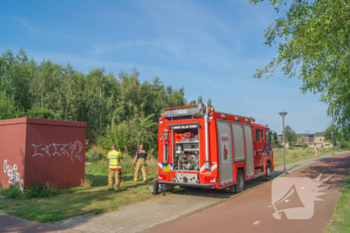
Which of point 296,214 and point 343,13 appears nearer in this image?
point 296,214

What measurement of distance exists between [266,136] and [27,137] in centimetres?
1074

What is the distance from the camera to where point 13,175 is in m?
8.81

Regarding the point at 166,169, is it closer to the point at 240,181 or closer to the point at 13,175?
the point at 240,181

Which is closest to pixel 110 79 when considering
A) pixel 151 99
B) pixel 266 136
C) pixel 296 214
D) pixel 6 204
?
pixel 151 99

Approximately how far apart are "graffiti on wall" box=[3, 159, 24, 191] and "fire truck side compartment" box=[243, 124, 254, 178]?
833 centimetres

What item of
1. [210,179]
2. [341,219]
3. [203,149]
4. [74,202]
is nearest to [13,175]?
[74,202]

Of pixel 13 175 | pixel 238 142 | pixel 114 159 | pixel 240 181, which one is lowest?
pixel 240 181

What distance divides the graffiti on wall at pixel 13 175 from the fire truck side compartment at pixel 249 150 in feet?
27.3

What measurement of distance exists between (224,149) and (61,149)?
6.02 meters

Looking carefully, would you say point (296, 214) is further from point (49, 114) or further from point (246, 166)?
point (49, 114)

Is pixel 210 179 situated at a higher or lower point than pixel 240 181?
higher

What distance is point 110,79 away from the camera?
39125mm

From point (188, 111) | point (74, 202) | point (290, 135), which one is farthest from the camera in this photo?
point (290, 135)

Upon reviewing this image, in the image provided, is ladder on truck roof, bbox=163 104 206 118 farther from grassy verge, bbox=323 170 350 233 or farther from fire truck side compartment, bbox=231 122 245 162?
grassy verge, bbox=323 170 350 233
